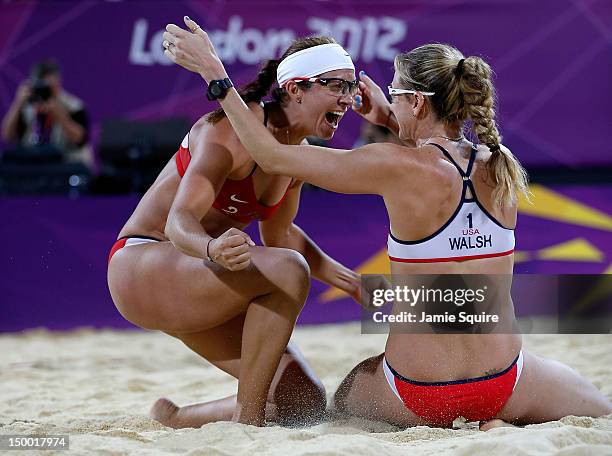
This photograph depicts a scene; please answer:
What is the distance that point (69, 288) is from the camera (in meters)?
6.76

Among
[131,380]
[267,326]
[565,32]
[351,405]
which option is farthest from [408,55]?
[565,32]

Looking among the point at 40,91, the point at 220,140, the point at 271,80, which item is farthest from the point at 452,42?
the point at 220,140

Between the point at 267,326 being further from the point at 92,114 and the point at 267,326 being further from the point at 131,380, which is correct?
the point at 92,114

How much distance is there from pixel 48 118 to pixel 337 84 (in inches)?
186

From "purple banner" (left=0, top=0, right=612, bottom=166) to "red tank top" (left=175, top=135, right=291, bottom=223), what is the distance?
→ 420 cm

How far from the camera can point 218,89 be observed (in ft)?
10.8

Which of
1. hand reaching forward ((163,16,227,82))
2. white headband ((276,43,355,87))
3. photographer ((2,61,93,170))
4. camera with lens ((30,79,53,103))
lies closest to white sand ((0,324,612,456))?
hand reaching forward ((163,16,227,82))

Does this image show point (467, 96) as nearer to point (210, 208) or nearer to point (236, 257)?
point (236, 257)

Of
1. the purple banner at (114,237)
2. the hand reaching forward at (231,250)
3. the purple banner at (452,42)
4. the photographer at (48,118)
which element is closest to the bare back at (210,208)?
the hand reaching forward at (231,250)

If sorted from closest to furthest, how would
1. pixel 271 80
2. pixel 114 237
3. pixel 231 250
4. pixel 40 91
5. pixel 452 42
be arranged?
pixel 231 250 → pixel 271 80 → pixel 114 237 → pixel 40 91 → pixel 452 42

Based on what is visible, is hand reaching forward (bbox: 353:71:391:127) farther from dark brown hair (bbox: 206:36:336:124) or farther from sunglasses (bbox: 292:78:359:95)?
dark brown hair (bbox: 206:36:336:124)

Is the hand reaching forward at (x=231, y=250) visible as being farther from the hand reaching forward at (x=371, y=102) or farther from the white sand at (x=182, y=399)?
the hand reaching forward at (x=371, y=102)

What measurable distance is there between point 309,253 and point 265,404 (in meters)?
0.96

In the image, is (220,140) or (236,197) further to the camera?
(236,197)
